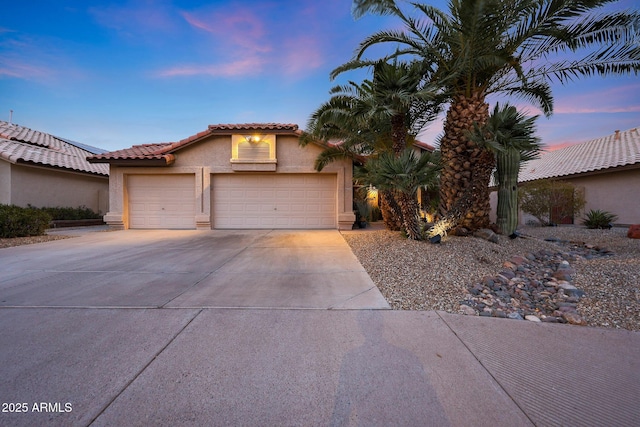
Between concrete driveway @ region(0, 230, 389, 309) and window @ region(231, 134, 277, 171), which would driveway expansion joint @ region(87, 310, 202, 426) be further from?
window @ region(231, 134, 277, 171)

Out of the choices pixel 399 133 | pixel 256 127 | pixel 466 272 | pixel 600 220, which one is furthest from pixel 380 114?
pixel 600 220

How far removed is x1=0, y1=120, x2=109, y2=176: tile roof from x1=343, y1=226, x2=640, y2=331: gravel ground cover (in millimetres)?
15346

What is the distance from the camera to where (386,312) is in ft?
11.1

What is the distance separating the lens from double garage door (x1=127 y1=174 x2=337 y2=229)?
12195 millimetres

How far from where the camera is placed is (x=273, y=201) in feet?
40.0

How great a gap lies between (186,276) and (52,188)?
14.1m

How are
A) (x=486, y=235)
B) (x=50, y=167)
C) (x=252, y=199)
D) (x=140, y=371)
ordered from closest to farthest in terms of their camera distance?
(x=140, y=371) < (x=486, y=235) < (x=252, y=199) < (x=50, y=167)

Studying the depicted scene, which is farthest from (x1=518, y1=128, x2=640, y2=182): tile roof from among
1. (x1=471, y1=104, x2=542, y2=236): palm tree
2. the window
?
the window

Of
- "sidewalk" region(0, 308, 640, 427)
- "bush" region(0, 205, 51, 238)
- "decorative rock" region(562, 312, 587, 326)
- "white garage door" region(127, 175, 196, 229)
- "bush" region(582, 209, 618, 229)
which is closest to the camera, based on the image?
"sidewalk" region(0, 308, 640, 427)

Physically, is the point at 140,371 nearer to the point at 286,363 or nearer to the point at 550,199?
the point at 286,363

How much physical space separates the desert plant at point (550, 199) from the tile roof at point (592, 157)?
4.13 ft

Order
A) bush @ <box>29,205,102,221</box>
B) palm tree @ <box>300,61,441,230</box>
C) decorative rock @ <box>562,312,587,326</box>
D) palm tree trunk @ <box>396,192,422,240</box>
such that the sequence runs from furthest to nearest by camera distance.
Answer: bush @ <box>29,205,102,221</box> < palm tree @ <box>300,61,441,230</box> < palm tree trunk @ <box>396,192,422,240</box> < decorative rock @ <box>562,312,587,326</box>

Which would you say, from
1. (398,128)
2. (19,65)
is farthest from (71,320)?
(19,65)

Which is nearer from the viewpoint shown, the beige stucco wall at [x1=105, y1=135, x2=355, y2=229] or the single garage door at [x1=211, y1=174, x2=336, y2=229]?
the beige stucco wall at [x1=105, y1=135, x2=355, y2=229]
